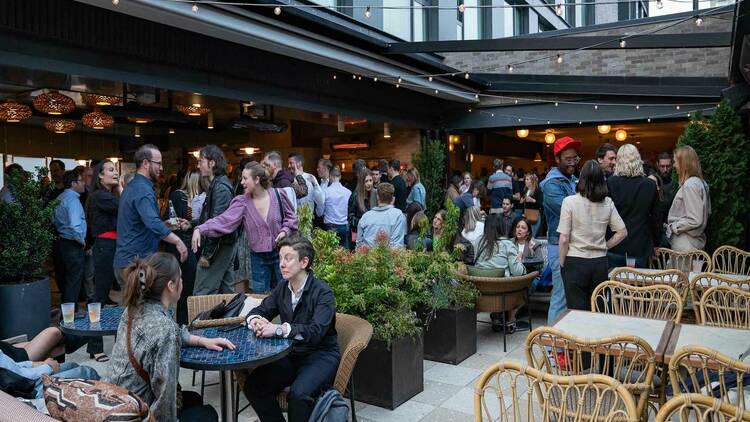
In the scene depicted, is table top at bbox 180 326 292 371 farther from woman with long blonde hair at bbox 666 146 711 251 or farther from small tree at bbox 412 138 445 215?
small tree at bbox 412 138 445 215

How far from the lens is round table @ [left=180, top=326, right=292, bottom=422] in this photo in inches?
109

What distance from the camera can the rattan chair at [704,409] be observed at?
1.75 m

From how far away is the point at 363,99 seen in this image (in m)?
11.3

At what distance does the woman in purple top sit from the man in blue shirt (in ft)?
8.40

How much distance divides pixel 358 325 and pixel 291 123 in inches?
466

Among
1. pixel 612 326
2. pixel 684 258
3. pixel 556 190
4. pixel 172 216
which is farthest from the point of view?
pixel 172 216

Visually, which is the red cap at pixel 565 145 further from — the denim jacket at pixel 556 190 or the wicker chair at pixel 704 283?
the wicker chair at pixel 704 283

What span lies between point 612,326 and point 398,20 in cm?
1007

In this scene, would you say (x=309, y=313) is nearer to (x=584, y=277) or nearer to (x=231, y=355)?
(x=231, y=355)

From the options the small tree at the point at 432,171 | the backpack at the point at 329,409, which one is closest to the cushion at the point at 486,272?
the backpack at the point at 329,409

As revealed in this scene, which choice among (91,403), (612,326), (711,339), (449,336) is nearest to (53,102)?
(449,336)

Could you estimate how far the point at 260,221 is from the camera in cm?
517

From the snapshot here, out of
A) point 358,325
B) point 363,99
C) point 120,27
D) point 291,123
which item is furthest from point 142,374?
point 291,123

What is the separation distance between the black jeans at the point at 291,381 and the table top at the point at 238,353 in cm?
27
